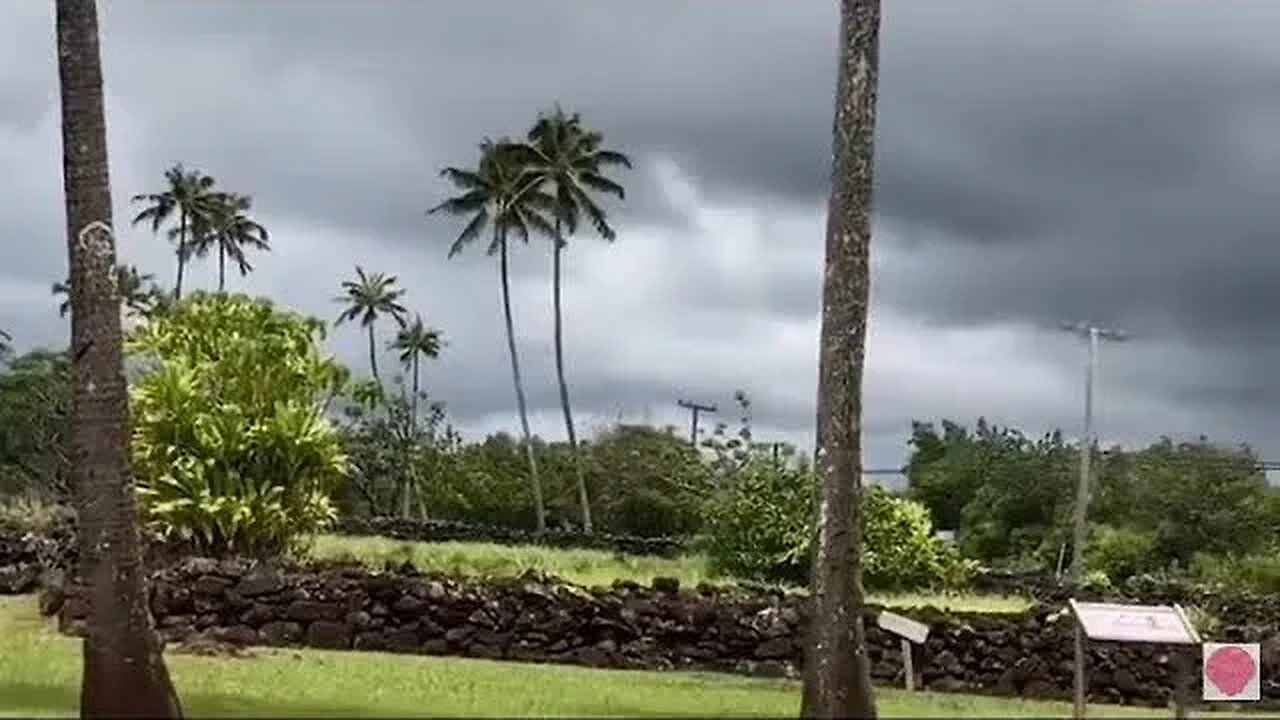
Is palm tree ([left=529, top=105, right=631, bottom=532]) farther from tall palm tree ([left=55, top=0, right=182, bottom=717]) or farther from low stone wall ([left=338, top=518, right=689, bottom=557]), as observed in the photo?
tall palm tree ([left=55, top=0, right=182, bottom=717])

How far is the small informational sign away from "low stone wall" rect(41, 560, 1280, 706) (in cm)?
323

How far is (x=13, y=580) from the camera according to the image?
28.5 meters

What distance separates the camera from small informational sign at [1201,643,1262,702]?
2031cm

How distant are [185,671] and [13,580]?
7.60m

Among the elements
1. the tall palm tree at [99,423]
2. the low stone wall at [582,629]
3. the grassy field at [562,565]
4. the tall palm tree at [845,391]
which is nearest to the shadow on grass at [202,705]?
the tall palm tree at [99,423]

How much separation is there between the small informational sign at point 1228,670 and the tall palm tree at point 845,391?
17.2ft

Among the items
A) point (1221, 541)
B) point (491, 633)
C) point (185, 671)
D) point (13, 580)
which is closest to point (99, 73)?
point (185, 671)

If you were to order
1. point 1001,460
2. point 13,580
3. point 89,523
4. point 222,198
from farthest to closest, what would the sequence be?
point 222,198, point 1001,460, point 13,580, point 89,523

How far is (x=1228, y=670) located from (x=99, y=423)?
11162 mm

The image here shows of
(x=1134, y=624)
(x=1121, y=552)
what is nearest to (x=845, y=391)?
(x=1134, y=624)

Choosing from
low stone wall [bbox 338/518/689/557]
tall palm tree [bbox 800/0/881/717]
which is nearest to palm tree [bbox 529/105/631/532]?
low stone wall [bbox 338/518/689/557]

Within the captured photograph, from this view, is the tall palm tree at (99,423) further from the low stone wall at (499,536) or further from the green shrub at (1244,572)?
the low stone wall at (499,536)

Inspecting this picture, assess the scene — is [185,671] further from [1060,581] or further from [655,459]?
[655,459]

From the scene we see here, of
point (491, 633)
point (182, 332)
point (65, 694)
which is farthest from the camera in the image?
A: point (182, 332)
